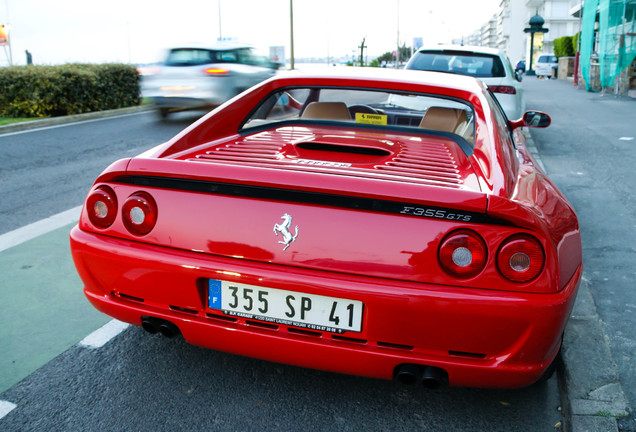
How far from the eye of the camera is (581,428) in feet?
7.46

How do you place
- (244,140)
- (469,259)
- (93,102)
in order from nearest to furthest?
(469,259) → (244,140) → (93,102)

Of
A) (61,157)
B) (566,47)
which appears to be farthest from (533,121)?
(566,47)

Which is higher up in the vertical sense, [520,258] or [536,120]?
[536,120]

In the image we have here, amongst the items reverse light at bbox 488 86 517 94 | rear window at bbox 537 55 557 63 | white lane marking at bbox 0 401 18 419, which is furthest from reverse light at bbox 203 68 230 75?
rear window at bbox 537 55 557 63

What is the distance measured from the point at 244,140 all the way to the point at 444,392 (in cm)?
154

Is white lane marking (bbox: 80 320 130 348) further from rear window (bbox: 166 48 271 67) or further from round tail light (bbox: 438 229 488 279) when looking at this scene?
rear window (bbox: 166 48 271 67)

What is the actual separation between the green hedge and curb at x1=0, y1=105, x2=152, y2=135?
366mm

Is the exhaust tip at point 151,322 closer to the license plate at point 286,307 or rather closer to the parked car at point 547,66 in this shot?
the license plate at point 286,307

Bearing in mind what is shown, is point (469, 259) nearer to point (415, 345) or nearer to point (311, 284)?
point (415, 345)

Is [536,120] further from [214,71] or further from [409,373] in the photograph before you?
[214,71]

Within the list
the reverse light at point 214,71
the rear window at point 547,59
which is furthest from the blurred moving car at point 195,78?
the rear window at point 547,59

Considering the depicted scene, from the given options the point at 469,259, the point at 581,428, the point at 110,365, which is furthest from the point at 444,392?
the point at 110,365

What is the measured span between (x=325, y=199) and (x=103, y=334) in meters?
1.60

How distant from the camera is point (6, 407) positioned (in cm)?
236
